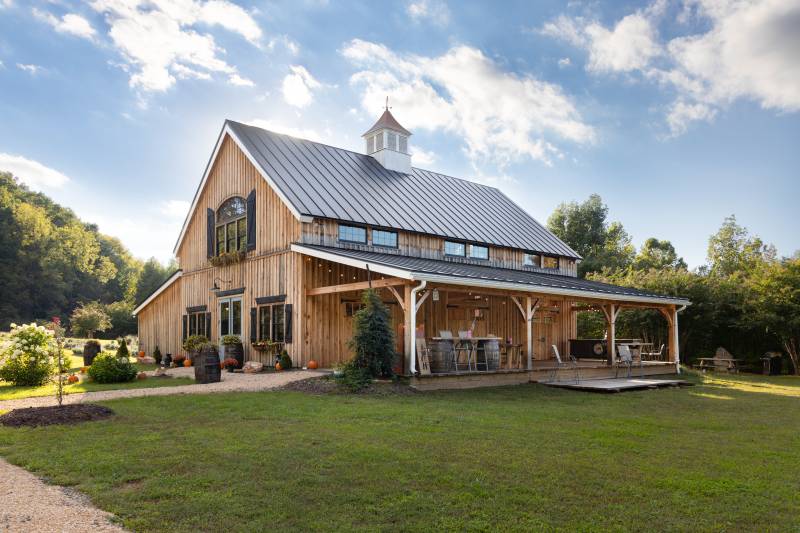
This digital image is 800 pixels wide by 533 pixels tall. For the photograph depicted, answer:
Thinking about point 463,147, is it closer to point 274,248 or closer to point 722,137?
point 274,248

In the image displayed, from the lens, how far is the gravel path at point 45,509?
4.07 metres

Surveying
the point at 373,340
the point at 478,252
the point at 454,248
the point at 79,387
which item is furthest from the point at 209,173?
the point at 373,340

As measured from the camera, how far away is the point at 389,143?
22.4 meters

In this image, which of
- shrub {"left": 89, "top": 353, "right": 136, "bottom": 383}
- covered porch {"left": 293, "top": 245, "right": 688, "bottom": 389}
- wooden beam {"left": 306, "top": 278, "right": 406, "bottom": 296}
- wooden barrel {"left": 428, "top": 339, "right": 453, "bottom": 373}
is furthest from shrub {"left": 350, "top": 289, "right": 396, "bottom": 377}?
shrub {"left": 89, "top": 353, "right": 136, "bottom": 383}

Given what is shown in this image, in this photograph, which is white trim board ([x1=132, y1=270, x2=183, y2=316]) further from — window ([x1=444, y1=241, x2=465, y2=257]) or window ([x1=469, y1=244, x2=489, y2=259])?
window ([x1=469, y1=244, x2=489, y2=259])

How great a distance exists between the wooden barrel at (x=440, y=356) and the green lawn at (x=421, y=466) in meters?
3.27

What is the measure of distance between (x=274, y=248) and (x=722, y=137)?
19514 millimetres

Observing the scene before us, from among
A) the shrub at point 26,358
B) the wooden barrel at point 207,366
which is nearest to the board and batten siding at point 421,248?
the wooden barrel at point 207,366

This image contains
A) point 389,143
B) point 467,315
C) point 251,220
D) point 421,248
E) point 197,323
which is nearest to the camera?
point 251,220

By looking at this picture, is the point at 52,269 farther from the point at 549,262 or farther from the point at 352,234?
the point at 549,262

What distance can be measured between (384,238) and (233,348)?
5.84m

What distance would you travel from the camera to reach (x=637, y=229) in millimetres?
50906

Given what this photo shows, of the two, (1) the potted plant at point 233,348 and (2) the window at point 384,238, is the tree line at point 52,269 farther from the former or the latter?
(2) the window at point 384,238

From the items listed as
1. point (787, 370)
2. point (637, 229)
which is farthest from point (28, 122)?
point (637, 229)
